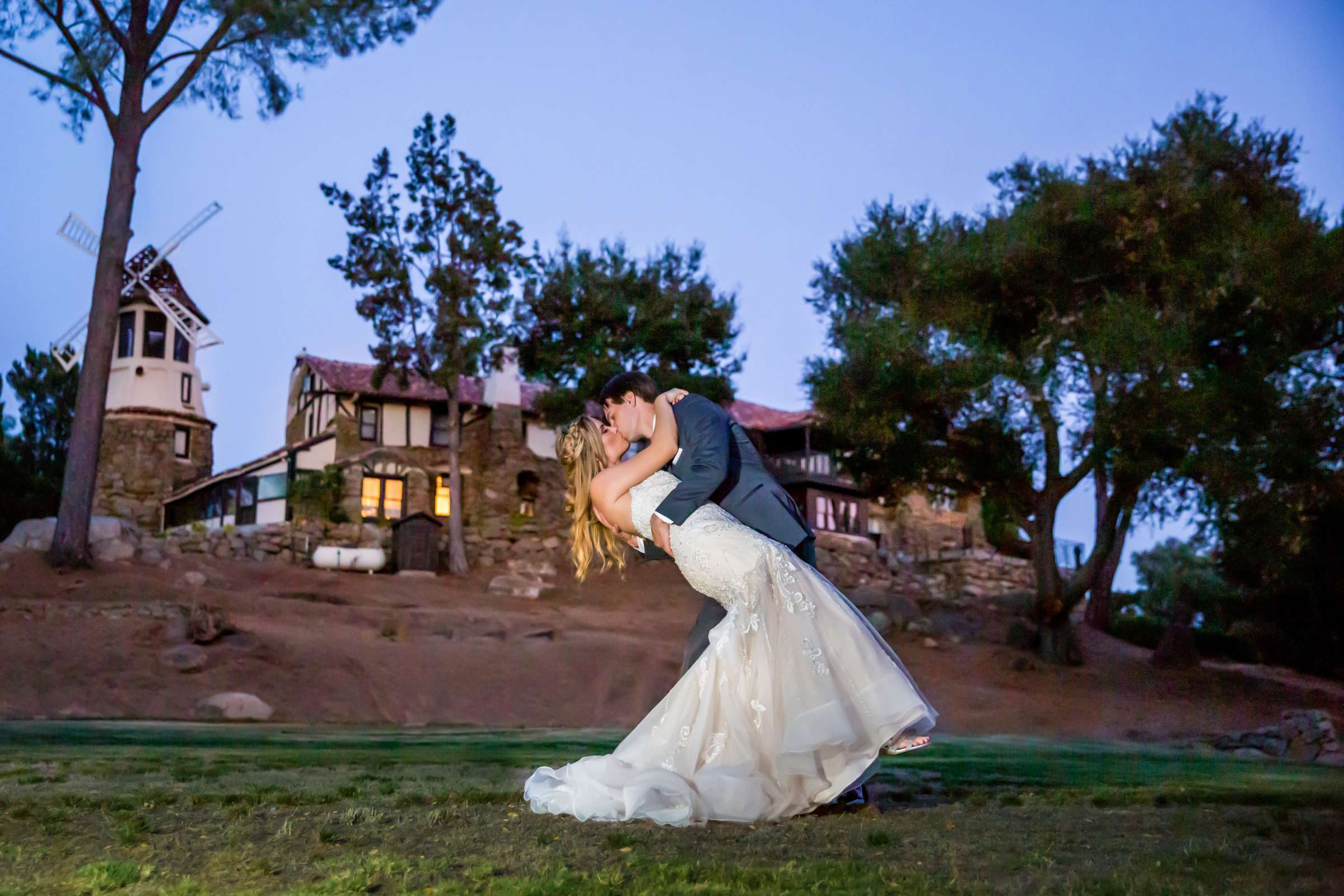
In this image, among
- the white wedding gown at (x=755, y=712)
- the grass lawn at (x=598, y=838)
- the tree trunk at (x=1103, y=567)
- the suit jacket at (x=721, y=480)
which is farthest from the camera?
the tree trunk at (x=1103, y=567)

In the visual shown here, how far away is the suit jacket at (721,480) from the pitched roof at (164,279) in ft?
137

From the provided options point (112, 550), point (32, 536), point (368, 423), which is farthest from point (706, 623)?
point (368, 423)

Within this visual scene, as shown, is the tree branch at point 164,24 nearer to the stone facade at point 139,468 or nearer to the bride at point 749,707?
the stone facade at point 139,468

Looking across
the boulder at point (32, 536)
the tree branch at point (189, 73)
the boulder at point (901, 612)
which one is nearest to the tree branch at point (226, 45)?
the tree branch at point (189, 73)

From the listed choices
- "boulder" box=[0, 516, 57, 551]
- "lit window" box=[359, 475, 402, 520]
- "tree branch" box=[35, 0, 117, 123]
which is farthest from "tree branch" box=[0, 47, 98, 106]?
"lit window" box=[359, 475, 402, 520]

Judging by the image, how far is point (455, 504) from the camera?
3275cm

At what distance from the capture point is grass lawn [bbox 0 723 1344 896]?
290cm

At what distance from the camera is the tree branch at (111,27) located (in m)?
22.4

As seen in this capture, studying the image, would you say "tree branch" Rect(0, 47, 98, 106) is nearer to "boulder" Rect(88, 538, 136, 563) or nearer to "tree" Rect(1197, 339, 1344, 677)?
"boulder" Rect(88, 538, 136, 563)

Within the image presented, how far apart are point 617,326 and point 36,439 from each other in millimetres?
19322

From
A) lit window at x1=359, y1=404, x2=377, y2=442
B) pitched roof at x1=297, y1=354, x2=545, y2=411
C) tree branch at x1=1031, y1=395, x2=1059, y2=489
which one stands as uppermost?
pitched roof at x1=297, y1=354, x2=545, y2=411

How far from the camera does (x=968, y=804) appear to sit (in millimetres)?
4750

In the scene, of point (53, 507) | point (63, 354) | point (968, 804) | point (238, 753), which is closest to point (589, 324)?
point (53, 507)

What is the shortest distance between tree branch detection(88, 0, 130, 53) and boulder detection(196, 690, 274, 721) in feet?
50.5
